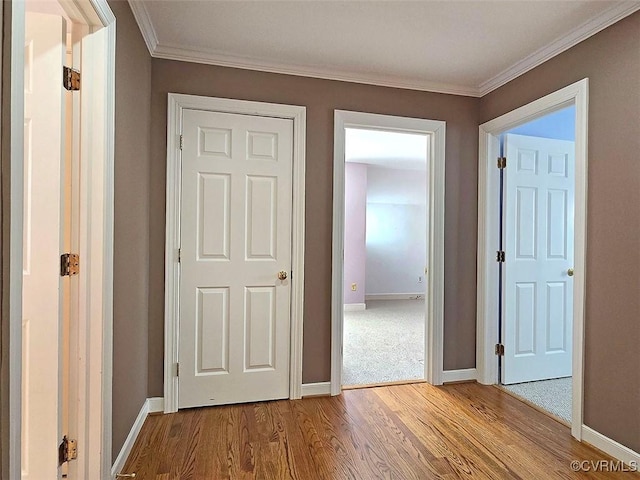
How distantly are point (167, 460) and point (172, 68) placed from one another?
2.34 meters

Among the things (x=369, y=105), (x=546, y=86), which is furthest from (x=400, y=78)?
(x=546, y=86)

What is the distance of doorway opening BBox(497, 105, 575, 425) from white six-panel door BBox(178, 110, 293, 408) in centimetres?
176

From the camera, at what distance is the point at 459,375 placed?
301cm

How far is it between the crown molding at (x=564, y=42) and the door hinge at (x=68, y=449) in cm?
327

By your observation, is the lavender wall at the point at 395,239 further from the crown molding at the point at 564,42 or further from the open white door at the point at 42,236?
the open white door at the point at 42,236

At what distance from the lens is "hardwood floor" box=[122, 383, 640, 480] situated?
184 centimetres

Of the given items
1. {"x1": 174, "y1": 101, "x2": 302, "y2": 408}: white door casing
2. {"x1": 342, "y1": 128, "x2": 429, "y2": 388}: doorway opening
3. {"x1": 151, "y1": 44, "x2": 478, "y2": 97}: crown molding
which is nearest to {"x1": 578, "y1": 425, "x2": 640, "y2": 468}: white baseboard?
{"x1": 342, "y1": 128, "x2": 429, "y2": 388}: doorway opening

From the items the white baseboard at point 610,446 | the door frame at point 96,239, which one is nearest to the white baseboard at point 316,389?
the door frame at point 96,239

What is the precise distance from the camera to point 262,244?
2.60 m

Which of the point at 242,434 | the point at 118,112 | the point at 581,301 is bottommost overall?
the point at 242,434

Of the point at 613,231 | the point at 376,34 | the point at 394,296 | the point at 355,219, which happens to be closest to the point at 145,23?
the point at 376,34

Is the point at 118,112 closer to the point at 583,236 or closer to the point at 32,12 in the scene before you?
the point at 32,12

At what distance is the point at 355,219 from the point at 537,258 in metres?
3.16

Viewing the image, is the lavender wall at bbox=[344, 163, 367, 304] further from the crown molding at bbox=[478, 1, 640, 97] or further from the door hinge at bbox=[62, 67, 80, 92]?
the door hinge at bbox=[62, 67, 80, 92]
